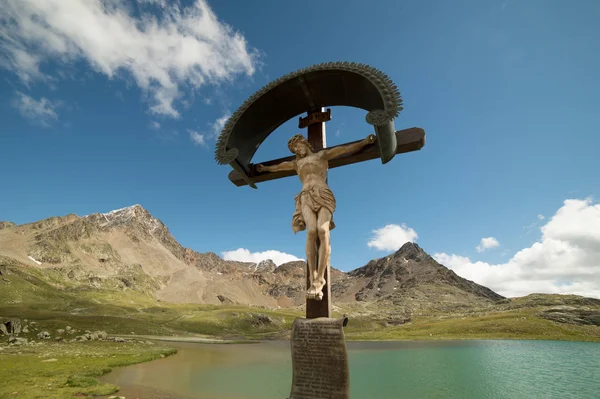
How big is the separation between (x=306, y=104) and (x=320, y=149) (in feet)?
4.56

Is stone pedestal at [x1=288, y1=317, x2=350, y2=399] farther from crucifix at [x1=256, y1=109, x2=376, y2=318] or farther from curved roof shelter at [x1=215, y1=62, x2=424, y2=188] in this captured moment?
curved roof shelter at [x1=215, y1=62, x2=424, y2=188]

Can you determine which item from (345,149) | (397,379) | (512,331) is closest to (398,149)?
(345,149)

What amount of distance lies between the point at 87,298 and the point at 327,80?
572 feet

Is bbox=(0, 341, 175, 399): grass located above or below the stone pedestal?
below

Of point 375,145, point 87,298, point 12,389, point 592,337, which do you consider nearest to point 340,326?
point 375,145

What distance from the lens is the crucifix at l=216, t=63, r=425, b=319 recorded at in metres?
6.39

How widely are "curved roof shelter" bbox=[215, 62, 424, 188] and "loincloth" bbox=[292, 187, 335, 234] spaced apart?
1.48 m

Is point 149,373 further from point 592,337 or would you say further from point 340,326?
point 592,337

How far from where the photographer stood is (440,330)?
88.4 m

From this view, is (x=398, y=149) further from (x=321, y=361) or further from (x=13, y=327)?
(x=13, y=327)

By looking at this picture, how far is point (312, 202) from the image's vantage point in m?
6.68

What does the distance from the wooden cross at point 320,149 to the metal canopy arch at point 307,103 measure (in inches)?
8.2

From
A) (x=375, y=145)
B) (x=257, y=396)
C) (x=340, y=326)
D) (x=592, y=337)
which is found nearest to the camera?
(x=340, y=326)

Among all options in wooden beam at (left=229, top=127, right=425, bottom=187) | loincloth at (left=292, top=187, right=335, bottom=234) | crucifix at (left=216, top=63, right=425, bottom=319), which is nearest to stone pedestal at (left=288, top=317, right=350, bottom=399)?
crucifix at (left=216, top=63, right=425, bottom=319)
